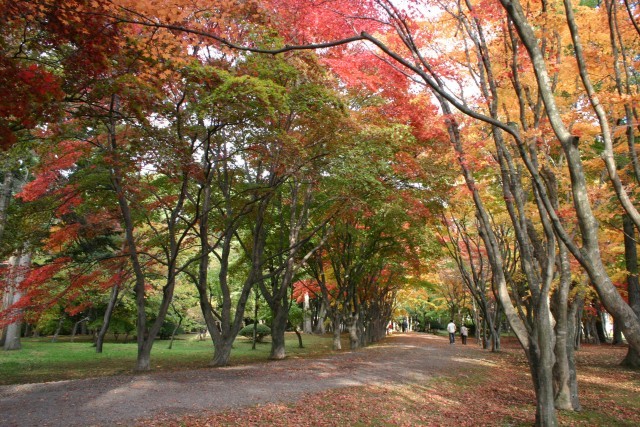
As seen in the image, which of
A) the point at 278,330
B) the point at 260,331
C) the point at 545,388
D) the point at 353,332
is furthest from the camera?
the point at 260,331

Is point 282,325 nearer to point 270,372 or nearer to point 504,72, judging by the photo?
point 270,372

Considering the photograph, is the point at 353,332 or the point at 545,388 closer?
the point at 545,388

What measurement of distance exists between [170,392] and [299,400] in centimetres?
249

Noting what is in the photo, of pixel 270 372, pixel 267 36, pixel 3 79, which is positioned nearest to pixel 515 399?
pixel 270 372

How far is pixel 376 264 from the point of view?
1819cm

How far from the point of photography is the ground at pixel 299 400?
609 centimetres

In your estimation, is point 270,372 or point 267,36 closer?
point 267,36

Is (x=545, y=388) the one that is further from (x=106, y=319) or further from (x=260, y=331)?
(x=260, y=331)

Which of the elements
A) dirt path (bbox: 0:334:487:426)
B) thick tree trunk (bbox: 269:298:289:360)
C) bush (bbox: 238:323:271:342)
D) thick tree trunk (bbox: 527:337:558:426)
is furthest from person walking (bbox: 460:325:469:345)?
thick tree trunk (bbox: 527:337:558:426)

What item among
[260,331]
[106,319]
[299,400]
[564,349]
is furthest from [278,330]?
[260,331]

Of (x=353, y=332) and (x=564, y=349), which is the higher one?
(x=564, y=349)

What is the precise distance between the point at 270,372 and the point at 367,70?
8.92m

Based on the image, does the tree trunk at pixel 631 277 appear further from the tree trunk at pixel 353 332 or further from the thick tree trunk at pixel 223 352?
the thick tree trunk at pixel 223 352

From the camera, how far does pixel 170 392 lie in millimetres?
7570
